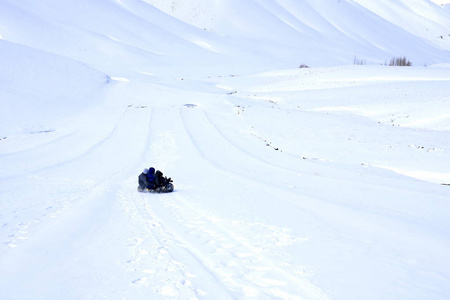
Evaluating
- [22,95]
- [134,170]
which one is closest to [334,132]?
[134,170]

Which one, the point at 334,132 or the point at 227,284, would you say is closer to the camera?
the point at 227,284

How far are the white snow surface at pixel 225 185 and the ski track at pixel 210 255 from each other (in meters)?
0.03

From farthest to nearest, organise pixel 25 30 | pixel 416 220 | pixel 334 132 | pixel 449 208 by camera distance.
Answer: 1. pixel 25 30
2. pixel 334 132
3. pixel 449 208
4. pixel 416 220

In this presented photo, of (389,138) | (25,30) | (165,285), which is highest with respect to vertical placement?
(25,30)

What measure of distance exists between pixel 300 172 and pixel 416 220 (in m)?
4.98

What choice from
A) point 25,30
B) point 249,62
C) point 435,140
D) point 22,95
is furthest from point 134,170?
point 249,62

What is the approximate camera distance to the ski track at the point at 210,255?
182 inches

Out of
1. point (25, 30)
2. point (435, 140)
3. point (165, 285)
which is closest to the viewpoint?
point (165, 285)

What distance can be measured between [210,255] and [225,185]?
16.0 feet

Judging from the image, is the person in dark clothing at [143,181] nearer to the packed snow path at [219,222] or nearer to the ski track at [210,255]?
the packed snow path at [219,222]

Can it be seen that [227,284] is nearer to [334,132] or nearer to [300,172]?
[300,172]

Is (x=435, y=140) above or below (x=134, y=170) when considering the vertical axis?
above

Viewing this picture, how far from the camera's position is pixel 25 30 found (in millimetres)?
50531

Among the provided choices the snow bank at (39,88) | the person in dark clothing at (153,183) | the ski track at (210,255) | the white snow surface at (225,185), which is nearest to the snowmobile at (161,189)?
the person in dark clothing at (153,183)
